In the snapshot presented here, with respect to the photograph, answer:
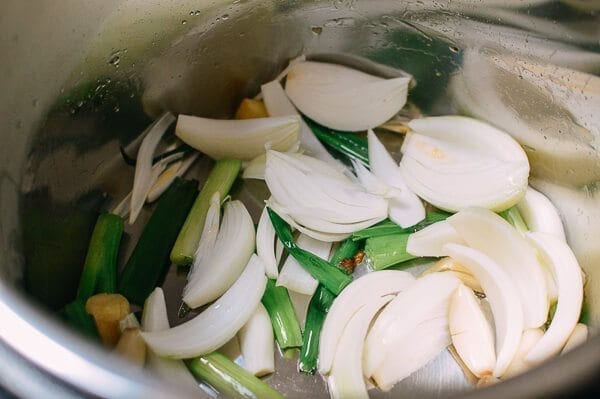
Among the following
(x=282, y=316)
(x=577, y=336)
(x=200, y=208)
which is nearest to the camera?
(x=577, y=336)

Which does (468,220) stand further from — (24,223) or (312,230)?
(24,223)

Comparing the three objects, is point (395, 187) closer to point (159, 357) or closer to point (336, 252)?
point (336, 252)

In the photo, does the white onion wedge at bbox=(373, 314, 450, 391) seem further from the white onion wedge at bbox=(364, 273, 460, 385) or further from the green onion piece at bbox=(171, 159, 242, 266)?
the green onion piece at bbox=(171, 159, 242, 266)

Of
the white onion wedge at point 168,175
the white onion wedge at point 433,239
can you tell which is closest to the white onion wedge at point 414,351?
the white onion wedge at point 433,239

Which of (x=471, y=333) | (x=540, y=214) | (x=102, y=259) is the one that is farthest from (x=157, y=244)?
(x=540, y=214)

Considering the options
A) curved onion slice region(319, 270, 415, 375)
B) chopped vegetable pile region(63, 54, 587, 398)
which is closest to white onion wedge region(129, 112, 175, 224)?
chopped vegetable pile region(63, 54, 587, 398)
